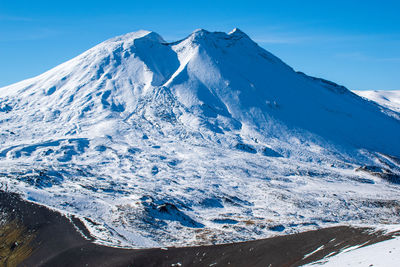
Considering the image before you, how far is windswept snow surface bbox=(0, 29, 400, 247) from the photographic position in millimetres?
58938

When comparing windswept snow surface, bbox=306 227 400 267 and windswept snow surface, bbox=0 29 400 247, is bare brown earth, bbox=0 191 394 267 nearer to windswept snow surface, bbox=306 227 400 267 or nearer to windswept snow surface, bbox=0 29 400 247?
windswept snow surface, bbox=306 227 400 267

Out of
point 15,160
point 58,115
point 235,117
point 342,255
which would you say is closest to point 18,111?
point 58,115

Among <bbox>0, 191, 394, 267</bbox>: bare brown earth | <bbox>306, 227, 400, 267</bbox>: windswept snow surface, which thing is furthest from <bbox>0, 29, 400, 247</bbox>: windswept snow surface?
<bbox>306, 227, 400, 267</bbox>: windswept snow surface

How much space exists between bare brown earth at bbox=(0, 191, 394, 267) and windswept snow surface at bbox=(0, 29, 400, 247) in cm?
366

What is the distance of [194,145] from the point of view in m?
104

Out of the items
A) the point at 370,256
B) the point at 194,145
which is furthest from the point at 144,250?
the point at 194,145

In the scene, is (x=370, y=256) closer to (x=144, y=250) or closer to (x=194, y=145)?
(x=144, y=250)

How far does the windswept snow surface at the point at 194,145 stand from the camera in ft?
193

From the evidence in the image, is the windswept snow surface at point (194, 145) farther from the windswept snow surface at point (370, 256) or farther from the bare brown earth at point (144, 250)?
the windswept snow surface at point (370, 256)

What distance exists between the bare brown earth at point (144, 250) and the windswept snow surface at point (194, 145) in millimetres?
3658

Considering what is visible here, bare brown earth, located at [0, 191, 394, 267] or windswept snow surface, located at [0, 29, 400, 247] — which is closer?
bare brown earth, located at [0, 191, 394, 267]

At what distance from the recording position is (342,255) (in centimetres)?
2822

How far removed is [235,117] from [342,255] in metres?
98.9

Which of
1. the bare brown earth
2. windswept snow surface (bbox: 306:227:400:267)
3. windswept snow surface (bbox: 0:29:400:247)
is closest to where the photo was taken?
windswept snow surface (bbox: 306:227:400:267)
